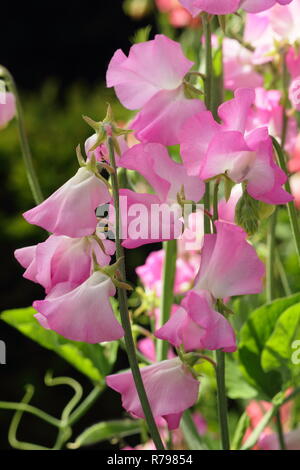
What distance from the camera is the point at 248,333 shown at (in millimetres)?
671

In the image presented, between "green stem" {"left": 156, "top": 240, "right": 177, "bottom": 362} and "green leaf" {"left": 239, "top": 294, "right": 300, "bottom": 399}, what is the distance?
0.26 feet

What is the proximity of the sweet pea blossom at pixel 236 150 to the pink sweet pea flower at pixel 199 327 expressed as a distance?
0.07 m

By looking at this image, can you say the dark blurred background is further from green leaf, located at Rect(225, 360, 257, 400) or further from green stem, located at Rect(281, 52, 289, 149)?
green stem, located at Rect(281, 52, 289, 149)

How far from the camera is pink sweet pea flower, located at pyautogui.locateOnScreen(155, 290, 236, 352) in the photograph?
46 cm

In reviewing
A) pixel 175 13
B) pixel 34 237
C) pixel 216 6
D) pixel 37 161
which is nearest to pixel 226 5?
pixel 216 6

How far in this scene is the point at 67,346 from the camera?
0.77 metres

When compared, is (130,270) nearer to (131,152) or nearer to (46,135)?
(46,135)

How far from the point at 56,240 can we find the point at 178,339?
9 centimetres

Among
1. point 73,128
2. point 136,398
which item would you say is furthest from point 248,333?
point 73,128

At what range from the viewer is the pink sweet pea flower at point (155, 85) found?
1.69 feet

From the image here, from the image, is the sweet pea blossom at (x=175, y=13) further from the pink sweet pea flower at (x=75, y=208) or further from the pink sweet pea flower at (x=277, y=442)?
the pink sweet pea flower at (x=75, y=208)

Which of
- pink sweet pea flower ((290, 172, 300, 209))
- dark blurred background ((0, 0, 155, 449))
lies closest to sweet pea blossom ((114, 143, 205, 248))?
pink sweet pea flower ((290, 172, 300, 209))

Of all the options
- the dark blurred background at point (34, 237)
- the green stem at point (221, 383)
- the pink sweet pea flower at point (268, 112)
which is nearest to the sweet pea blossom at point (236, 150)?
the green stem at point (221, 383)

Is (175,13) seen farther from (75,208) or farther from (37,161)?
(75,208)
